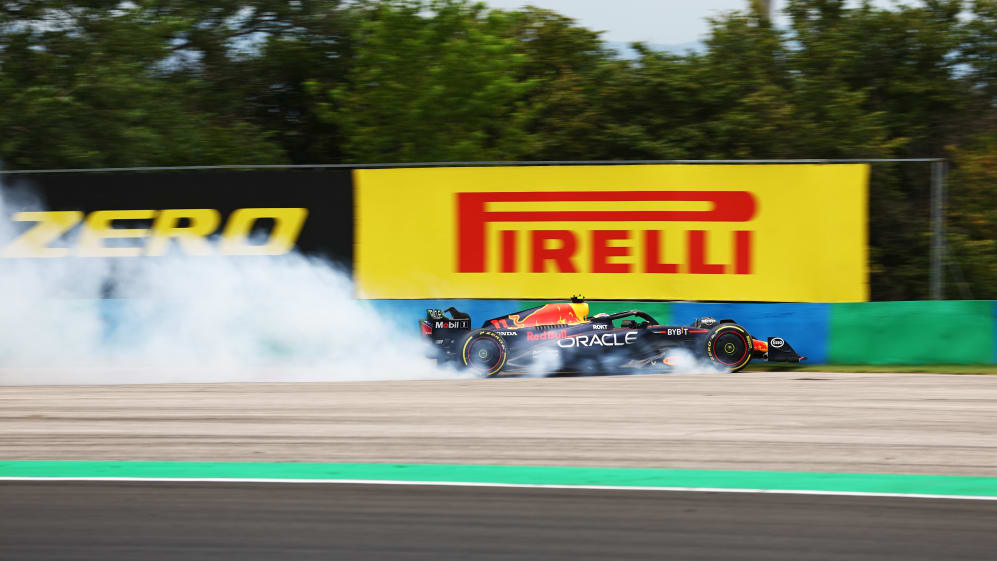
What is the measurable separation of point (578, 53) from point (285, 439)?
19611 mm

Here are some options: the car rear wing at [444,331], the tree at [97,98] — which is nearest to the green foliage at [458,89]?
the tree at [97,98]

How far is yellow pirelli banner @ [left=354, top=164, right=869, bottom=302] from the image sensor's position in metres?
13.2

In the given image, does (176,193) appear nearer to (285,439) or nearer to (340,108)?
(285,439)

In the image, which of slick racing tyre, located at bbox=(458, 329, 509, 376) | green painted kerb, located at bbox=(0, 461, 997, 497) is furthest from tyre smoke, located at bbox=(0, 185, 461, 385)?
green painted kerb, located at bbox=(0, 461, 997, 497)

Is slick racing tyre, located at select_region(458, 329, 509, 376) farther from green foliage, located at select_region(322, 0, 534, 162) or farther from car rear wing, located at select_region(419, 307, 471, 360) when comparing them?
green foliage, located at select_region(322, 0, 534, 162)

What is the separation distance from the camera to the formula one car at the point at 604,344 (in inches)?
499

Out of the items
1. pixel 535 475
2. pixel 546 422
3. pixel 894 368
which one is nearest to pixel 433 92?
pixel 894 368

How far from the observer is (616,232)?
13.6 m

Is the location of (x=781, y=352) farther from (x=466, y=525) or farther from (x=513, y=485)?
→ (x=466, y=525)

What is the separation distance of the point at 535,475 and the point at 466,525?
1.32m

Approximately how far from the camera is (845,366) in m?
13.0


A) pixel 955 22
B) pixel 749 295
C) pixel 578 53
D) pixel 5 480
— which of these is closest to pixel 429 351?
pixel 749 295

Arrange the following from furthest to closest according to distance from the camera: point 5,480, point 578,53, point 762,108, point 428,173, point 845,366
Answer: point 578,53 → point 762,108 → point 428,173 → point 845,366 → point 5,480

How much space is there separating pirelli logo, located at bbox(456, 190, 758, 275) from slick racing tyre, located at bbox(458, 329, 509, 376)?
53.6 inches
